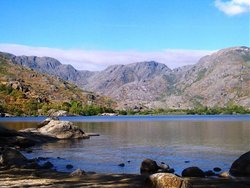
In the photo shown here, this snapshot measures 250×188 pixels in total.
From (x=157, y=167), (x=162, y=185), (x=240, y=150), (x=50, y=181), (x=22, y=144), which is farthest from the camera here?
(x=22, y=144)

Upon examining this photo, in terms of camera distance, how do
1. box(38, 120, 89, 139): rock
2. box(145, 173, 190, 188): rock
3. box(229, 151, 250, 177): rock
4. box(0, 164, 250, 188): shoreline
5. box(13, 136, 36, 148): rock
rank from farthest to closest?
box(38, 120, 89, 139): rock → box(13, 136, 36, 148): rock → box(229, 151, 250, 177): rock → box(0, 164, 250, 188): shoreline → box(145, 173, 190, 188): rock

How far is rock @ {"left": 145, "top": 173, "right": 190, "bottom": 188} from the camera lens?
70.2 feet

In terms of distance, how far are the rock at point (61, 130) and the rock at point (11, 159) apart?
40028 millimetres

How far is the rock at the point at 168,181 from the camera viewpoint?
70.2ft

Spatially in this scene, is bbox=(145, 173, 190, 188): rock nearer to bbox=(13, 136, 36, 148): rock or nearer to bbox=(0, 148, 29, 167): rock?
bbox=(0, 148, 29, 167): rock

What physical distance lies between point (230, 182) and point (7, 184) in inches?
620

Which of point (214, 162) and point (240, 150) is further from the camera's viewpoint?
point (240, 150)


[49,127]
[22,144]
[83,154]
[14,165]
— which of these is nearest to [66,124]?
[49,127]

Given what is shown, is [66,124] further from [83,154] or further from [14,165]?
[14,165]

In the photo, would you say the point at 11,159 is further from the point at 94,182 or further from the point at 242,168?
the point at 242,168

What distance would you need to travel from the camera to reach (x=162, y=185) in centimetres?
2200

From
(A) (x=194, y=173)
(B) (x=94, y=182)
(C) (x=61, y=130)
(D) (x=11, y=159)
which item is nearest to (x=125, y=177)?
(B) (x=94, y=182)

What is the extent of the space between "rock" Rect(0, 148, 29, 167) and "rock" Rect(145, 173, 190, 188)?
778 inches

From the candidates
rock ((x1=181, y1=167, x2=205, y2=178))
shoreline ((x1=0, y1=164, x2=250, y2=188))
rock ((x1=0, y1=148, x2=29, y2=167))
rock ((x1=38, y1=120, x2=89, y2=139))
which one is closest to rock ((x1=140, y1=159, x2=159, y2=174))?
rock ((x1=181, y1=167, x2=205, y2=178))
